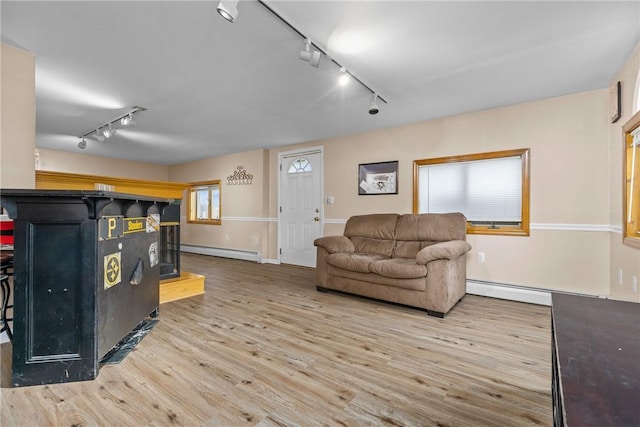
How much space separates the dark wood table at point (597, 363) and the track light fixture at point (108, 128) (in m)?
4.30

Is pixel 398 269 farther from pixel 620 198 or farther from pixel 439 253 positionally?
pixel 620 198

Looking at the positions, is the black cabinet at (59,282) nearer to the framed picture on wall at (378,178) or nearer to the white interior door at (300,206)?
the framed picture on wall at (378,178)

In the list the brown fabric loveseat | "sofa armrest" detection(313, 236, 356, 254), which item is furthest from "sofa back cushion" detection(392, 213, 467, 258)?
"sofa armrest" detection(313, 236, 356, 254)

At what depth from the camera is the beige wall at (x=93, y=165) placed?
5762 millimetres

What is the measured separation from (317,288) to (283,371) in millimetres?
1878

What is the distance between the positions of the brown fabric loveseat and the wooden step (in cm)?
145

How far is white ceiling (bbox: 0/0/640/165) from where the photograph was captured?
1.87 m

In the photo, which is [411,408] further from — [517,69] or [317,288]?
[517,69]

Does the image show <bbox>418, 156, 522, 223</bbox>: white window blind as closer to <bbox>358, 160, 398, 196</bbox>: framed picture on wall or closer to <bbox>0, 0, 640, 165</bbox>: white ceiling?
<bbox>358, 160, 398, 196</bbox>: framed picture on wall

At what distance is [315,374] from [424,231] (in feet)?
7.67

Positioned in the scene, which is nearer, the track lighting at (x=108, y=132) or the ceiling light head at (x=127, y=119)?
the ceiling light head at (x=127, y=119)

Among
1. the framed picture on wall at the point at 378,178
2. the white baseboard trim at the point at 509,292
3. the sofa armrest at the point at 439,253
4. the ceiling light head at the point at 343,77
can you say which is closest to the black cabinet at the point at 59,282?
the ceiling light head at the point at 343,77

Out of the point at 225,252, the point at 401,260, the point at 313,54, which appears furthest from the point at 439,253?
the point at 225,252

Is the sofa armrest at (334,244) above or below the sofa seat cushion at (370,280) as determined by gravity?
above
